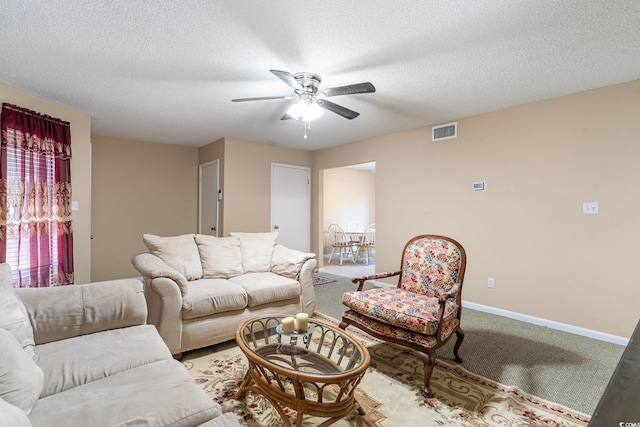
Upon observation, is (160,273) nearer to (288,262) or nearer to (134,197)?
(288,262)

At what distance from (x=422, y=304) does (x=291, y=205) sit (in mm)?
3752

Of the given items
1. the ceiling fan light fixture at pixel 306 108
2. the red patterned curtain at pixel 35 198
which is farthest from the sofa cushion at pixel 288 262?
the red patterned curtain at pixel 35 198

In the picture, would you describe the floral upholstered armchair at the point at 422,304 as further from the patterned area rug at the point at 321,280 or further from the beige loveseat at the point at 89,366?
the patterned area rug at the point at 321,280

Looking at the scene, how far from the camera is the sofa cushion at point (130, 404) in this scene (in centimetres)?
98

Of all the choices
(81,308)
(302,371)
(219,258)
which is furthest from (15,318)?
(219,258)

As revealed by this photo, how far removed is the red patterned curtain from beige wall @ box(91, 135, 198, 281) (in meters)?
1.41

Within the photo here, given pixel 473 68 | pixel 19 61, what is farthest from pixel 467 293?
pixel 19 61

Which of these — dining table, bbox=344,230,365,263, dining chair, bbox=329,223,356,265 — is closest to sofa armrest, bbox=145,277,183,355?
dining chair, bbox=329,223,356,265

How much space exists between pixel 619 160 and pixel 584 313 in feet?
4.86

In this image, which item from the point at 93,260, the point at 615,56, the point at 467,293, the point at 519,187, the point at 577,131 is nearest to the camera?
the point at 615,56

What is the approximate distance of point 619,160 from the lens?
8.82 ft

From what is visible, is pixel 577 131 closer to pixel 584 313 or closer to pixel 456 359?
pixel 584 313

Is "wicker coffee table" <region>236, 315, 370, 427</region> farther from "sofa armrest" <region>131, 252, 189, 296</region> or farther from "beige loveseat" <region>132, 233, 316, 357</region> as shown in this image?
"sofa armrest" <region>131, 252, 189, 296</region>

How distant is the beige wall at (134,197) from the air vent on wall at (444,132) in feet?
13.8
